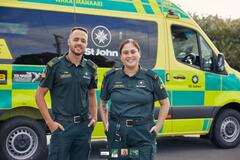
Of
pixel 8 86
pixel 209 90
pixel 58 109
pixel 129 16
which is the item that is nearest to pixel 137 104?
pixel 58 109

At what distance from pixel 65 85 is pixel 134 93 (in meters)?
0.62

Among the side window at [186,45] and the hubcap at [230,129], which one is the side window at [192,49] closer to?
the side window at [186,45]

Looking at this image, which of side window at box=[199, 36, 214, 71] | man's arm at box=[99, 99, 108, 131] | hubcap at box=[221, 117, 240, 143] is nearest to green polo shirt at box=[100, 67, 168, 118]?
man's arm at box=[99, 99, 108, 131]

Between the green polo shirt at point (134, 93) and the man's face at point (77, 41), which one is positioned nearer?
the green polo shirt at point (134, 93)

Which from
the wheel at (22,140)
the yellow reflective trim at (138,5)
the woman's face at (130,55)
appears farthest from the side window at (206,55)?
the woman's face at (130,55)

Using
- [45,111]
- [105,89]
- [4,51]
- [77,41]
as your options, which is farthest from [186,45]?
[45,111]

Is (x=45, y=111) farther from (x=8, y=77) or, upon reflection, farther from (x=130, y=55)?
(x=8, y=77)

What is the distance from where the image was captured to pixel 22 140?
19.4 feet

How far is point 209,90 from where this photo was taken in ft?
24.1

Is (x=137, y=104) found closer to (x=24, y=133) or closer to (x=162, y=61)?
(x=24, y=133)

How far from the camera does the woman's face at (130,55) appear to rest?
3.68m

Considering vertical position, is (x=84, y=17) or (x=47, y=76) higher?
(x=84, y=17)

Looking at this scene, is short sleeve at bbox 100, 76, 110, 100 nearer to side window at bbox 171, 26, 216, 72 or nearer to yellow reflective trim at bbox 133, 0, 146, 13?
yellow reflective trim at bbox 133, 0, 146, 13

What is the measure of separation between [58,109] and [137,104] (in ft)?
2.34
